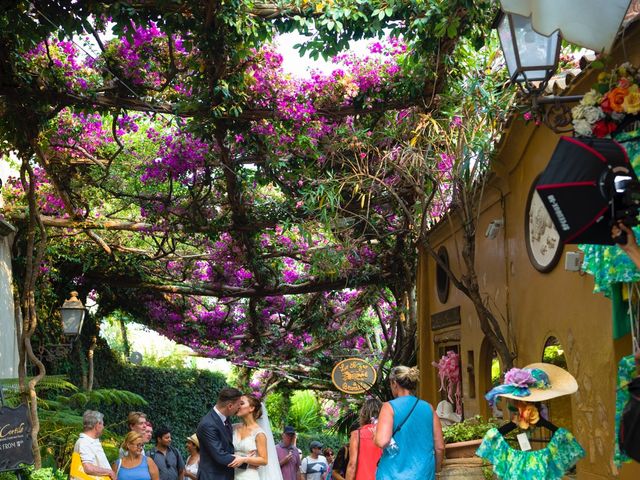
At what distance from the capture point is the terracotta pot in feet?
23.9

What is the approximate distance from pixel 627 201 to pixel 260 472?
5.30 m

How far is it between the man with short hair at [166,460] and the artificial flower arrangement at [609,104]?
22.8 feet

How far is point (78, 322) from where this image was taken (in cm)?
1270

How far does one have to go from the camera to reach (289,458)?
39.5 feet

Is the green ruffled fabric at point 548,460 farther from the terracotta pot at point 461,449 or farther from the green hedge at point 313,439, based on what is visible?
the green hedge at point 313,439

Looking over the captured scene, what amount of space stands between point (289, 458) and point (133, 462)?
3.53 meters

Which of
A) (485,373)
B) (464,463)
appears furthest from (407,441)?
(485,373)

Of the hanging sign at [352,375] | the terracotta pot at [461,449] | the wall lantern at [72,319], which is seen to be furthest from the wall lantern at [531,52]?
the hanging sign at [352,375]

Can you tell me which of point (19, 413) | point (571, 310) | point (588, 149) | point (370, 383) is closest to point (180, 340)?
point (370, 383)

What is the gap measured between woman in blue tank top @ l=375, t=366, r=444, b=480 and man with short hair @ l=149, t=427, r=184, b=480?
3.89 m

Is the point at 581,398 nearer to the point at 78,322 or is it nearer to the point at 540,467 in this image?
the point at 540,467

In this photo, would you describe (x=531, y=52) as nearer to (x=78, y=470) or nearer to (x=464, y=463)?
(x=464, y=463)

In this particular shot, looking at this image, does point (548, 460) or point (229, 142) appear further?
point (229, 142)

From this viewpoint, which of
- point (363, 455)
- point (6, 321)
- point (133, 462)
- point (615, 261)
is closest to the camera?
point (615, 261)
